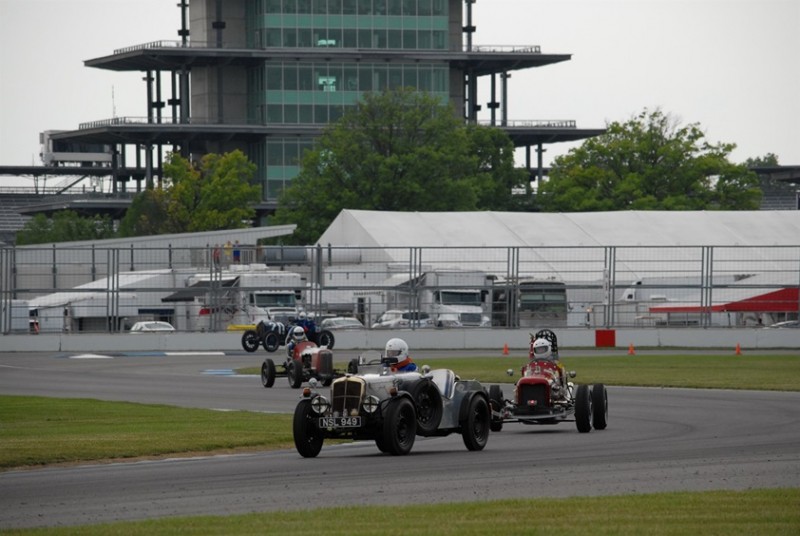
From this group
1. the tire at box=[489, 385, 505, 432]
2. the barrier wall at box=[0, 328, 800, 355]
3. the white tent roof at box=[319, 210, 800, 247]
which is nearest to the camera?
the tire at box=[489, 385, 505, 432]

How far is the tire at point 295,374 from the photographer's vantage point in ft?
105

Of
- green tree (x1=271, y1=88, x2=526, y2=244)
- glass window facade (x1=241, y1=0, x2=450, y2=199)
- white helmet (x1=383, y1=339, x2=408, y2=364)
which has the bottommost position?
white helmet (x1=383, y1=339, x2=408, y2=364)

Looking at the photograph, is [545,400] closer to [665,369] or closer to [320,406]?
[320,406]

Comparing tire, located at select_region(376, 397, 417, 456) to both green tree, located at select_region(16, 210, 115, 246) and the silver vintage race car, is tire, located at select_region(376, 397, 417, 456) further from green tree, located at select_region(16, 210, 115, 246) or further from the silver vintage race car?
green tree, located at select_region(16, 210, 115, 246)

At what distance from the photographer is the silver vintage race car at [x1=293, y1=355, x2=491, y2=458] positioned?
59.4 feet

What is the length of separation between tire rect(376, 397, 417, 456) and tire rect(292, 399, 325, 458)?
33.3 inches

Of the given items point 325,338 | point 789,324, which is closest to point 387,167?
point 789,324

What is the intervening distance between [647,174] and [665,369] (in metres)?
66.6

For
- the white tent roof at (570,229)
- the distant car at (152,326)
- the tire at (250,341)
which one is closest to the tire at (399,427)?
the tire at (250,341)

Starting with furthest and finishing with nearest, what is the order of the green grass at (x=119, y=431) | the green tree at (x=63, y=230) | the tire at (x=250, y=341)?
1. the green tree at (x=63, y=230)
2. the tire at (x=250, y=341)
3. the green grass at (x=119, y=431)

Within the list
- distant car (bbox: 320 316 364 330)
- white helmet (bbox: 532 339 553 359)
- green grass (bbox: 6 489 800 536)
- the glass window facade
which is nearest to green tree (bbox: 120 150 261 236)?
the glass window facade

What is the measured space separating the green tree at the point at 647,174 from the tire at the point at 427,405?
80274mm

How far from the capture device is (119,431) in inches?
853

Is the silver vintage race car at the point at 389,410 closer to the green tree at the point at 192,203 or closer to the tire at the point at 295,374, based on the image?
the tire at the point at 295,374
